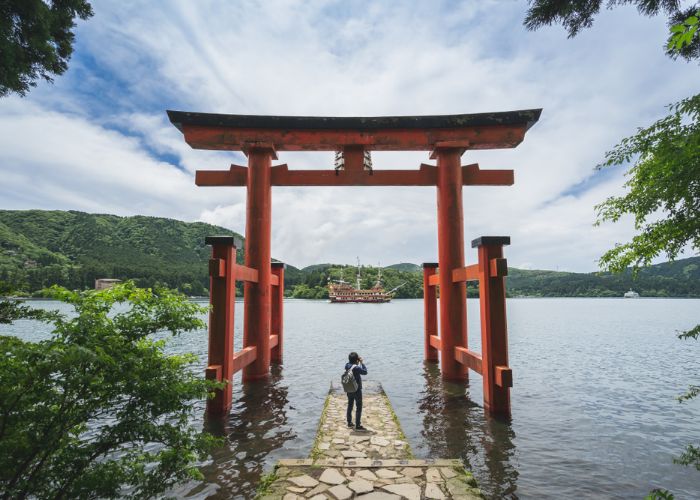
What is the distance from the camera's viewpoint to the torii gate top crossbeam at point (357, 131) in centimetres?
983

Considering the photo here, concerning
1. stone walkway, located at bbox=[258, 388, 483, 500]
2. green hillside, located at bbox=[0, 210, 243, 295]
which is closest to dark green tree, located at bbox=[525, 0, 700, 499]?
stone walkway, located at bbox=[258, 388, 483, 500]

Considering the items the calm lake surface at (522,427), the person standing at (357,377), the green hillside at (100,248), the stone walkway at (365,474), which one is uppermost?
the green hillside at (100,248)

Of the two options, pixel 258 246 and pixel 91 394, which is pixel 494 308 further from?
pixel 91 394

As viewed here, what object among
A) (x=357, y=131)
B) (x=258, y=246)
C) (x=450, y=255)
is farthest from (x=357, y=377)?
(x=357, y=131)

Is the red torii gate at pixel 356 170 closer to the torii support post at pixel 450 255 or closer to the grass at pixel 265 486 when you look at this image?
the torii support post at pixel 450 255

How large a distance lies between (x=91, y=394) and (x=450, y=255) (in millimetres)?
8677

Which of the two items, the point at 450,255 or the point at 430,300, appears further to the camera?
the point at 430,300

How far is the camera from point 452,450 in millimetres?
6438

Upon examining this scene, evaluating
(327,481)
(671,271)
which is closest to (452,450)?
(327,481)

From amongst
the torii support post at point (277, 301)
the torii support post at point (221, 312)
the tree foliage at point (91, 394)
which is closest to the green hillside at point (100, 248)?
the torii support post at point (277, 301)

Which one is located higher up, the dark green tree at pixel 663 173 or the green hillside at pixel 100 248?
the green hillside at pixel 100 248

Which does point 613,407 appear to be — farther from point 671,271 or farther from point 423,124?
point 671,271

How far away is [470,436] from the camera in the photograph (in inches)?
278

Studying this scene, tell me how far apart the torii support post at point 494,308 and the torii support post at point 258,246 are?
588cm
